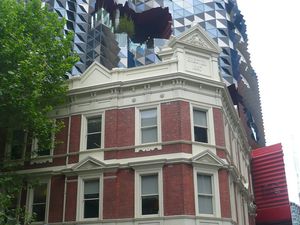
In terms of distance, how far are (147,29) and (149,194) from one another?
3409 centimetres

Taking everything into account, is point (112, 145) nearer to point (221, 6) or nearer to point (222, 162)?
point (222, 162)

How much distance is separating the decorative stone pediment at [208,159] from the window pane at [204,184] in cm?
72

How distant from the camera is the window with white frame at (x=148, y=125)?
22688mm

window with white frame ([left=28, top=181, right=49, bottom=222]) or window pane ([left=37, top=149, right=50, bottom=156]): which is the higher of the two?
window pane ([left=37, top=149, right=50, bottom=156])

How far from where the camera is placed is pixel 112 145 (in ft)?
75.3

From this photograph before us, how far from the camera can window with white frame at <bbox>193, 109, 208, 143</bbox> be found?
892 inches

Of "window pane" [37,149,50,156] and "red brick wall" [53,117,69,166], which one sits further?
"window pane" [37,149,50,156]

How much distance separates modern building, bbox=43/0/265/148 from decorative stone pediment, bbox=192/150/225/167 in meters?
24.8

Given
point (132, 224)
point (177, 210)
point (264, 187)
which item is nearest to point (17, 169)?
point (132, 224)

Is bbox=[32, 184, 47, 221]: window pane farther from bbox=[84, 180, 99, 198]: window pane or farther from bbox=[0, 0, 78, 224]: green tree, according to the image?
bbox=[84, 180, 99, 198]: window pane

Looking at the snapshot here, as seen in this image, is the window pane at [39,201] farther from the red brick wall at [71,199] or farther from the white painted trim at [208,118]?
the white painted trim at [208,118]

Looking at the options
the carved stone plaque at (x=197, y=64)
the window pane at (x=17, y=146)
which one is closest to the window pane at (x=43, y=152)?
the window pane at (x=17, y=146)

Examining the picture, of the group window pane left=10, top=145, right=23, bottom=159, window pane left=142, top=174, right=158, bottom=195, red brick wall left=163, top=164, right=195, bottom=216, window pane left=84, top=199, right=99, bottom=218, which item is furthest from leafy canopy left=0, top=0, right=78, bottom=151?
red brick wall left=163, top=164, right=195, bottom=216

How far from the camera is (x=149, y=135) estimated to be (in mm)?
22781
